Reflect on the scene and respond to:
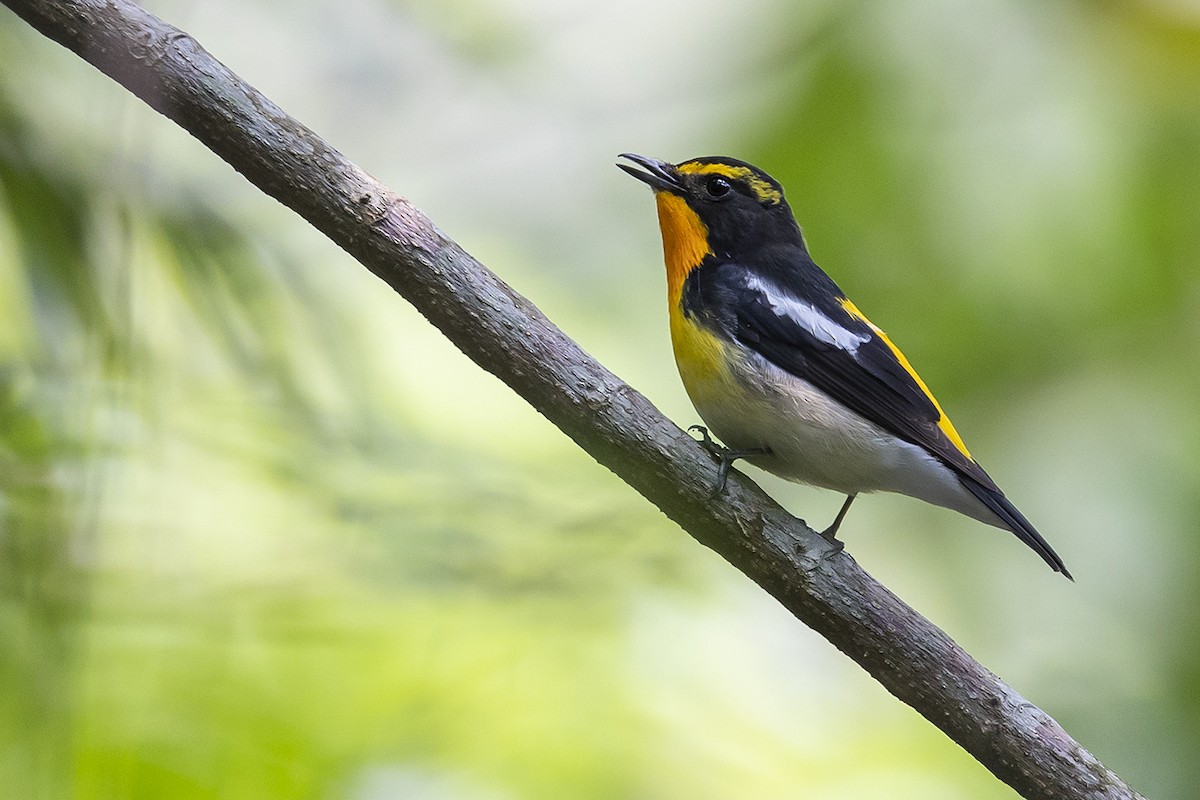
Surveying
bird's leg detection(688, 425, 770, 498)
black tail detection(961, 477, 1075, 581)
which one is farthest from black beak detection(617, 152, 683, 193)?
black tail detection(961, 477, 1075, 581)

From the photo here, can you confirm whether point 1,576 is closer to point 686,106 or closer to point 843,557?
point 843,557

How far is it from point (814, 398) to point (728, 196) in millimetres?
813

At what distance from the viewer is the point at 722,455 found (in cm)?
228

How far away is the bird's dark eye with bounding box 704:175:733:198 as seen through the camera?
10.1ft

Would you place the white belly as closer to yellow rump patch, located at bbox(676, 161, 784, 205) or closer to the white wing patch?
the white wing patch

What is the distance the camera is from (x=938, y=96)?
4.29 metres

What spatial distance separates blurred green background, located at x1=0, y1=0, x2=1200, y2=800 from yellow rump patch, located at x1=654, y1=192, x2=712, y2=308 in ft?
2.49

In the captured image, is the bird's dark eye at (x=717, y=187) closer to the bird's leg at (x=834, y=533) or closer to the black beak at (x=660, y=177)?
the black beak at (x=660, y=177)

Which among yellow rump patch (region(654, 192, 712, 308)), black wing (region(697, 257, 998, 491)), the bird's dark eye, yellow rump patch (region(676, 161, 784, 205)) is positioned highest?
yellow rump patch (region(676, 161, 784, 205))

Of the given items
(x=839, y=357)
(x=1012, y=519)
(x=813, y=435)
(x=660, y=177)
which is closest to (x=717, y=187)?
(x=660, y=177)

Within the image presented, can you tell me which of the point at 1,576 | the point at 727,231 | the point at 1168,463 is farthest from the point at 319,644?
the point at 1168,463

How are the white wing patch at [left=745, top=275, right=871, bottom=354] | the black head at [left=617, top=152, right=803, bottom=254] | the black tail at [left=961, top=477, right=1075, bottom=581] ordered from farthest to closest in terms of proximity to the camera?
1. the black head at [left=617, top=152, right=803, bottom=254]
2. the white wing patch at [left=745, top=275, right=871, bottom=354]
3. the black tail at [left=961, top=477, right=1075, bottom=581]

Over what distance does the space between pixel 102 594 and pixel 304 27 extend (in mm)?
2483

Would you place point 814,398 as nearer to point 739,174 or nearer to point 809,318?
point 809,318
